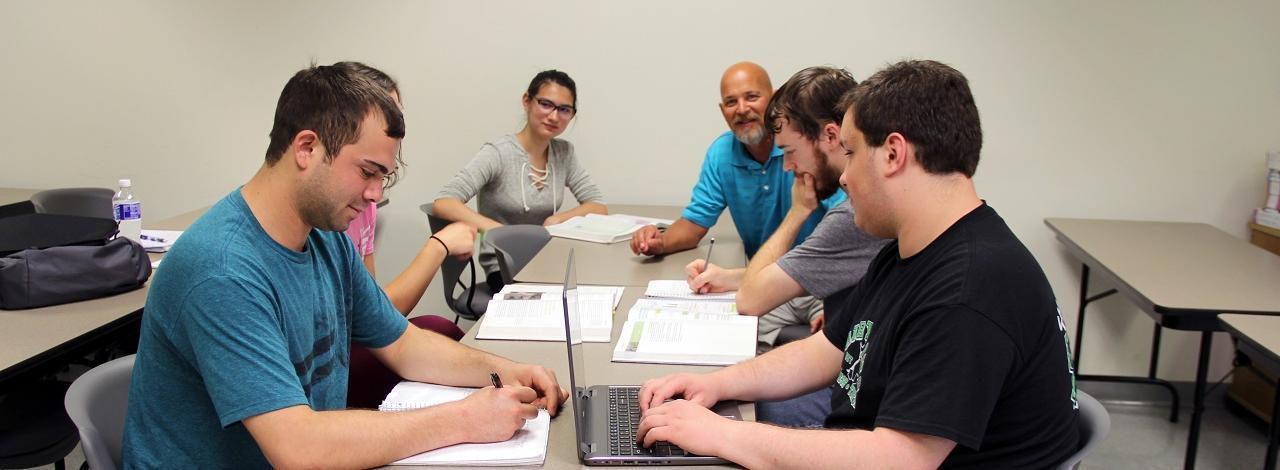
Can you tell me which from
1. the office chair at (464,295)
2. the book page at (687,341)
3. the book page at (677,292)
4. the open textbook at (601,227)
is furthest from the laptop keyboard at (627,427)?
the office chair at (464,295)

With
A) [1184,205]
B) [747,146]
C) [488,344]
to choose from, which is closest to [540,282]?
[488,344]

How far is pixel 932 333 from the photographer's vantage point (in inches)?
49.7

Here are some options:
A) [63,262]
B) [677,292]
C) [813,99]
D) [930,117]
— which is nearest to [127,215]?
[63,262]

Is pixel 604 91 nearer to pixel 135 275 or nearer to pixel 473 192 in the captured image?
pixel 473 192

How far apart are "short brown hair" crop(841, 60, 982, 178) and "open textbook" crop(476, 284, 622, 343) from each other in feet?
2.74

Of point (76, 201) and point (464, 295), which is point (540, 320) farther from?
point (76, 201)

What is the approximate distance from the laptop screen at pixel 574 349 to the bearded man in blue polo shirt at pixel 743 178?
1.39m

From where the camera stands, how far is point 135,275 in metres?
2.47

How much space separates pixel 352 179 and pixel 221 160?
3186 mm

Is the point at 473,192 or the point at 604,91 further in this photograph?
the point at 604,91

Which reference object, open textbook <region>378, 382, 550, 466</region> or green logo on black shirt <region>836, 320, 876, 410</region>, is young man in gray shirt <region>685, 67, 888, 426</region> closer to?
green logo on black shirt <region>836, 320, 876, 410</region>

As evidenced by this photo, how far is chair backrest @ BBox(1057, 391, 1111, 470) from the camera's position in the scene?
1.40m

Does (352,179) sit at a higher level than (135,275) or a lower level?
higher

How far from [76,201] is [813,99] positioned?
303 centimetres
